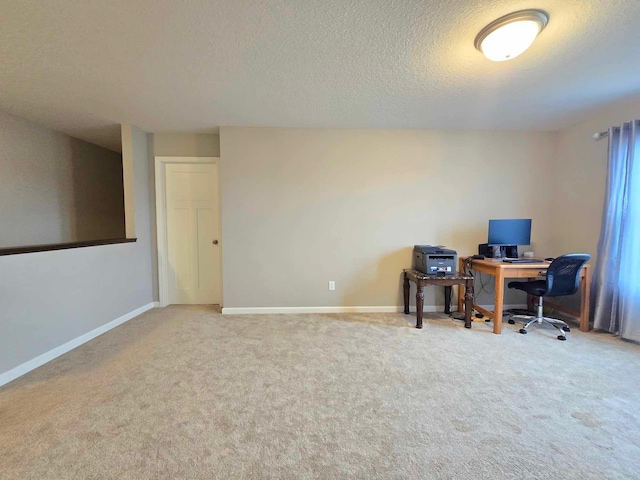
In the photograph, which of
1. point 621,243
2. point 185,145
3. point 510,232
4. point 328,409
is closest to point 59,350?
point 328,409

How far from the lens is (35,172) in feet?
10.5

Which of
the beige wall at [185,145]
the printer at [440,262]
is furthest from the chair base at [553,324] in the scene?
the beige wall at [185,145]

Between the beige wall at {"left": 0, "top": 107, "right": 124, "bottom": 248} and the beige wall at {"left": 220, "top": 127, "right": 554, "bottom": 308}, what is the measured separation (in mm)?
2197

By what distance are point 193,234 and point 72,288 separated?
145cm

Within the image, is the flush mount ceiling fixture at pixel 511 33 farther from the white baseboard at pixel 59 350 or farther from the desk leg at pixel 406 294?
the white baseboard at pixel 59 350

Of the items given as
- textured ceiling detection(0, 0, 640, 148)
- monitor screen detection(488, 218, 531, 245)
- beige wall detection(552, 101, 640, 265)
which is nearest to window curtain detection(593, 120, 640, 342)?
beige wall detection(552, 101, 640, 265)

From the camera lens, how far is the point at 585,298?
2.89 metres

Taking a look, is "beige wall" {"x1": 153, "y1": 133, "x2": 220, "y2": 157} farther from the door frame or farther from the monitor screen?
the monitor screen

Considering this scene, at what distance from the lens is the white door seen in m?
3.69

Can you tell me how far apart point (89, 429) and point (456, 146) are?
14.1 ft

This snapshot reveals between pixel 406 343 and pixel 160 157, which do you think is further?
pixel 160 157

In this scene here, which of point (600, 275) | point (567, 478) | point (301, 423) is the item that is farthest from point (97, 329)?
point (600, 275)

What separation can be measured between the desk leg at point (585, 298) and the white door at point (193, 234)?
438cm

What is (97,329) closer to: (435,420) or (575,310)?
(435,420)
